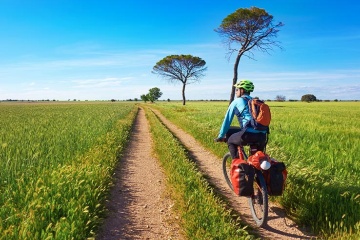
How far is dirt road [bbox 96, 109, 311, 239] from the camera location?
4598 millimetres

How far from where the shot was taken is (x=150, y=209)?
5.54 m

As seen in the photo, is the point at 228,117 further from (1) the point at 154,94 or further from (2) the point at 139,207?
(1) the point at 154,94

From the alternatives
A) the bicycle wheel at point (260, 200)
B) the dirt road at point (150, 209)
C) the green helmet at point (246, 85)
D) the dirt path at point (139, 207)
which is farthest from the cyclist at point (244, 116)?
the dirt path at point (139, 207)

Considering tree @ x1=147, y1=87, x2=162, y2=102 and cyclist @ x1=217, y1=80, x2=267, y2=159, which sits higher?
tree @ x1=147, y1=87, x2=162, y2=102

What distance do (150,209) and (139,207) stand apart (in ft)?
0.90

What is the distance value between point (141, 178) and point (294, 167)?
4.02 m

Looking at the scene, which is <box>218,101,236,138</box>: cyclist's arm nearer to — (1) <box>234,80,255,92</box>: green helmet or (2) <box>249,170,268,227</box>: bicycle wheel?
(1) <box>234,80,255,92</box>: green helmet

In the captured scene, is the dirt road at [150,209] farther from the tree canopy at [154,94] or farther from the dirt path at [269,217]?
the tree canopy at [154,94]

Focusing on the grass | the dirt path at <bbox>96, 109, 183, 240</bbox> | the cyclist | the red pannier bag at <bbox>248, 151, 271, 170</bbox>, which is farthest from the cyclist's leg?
the dirt path at <bbox>96, 109, 183, 240</bbox>

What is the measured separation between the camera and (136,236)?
447 centimetres

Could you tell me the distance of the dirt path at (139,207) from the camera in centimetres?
457

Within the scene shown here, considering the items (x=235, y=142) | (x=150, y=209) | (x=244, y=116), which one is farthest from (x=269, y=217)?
(x=150, y=209)

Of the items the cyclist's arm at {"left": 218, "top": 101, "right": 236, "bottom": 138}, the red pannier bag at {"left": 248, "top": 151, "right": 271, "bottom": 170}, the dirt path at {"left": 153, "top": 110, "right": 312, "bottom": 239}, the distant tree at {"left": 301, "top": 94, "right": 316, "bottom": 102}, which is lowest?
the dirt path at {"left": 153, "top": 110, "right": 312, "bottom": 239}

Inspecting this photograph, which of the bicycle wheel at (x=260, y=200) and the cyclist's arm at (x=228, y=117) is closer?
the bicycle wheel at (x=260, y=200)
